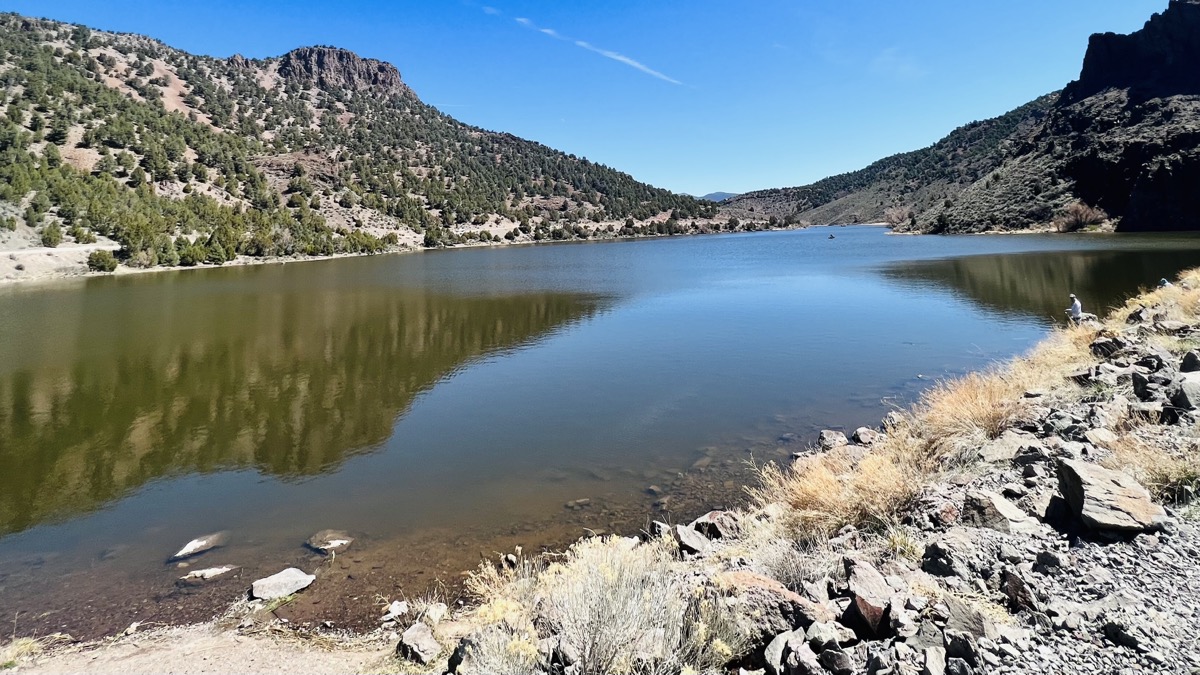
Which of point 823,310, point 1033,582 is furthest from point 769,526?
point 823,310

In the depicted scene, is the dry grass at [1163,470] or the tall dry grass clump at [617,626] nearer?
the tall dry grass clump at [617,626]

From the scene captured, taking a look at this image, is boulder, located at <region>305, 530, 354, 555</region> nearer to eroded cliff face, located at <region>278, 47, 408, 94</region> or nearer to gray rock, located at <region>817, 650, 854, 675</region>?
gray rock, located at <region>817, 650, 854, 675</region>

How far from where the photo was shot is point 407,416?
12.6 meters

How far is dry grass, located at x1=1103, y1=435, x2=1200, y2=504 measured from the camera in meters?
4.65

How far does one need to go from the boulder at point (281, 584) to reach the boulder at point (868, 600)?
5.50m

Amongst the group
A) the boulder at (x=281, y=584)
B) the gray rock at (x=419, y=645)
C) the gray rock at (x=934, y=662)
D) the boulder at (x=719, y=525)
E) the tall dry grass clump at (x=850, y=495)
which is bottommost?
the boulder at (x=281, y=584)

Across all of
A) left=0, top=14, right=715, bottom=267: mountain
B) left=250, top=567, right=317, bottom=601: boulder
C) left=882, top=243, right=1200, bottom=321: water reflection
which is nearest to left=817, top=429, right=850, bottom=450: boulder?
left=250, top=567, right=317, bottom=601: boulder

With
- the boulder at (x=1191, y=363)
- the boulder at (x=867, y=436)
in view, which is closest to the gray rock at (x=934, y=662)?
the boulder at (x=867, y=436)

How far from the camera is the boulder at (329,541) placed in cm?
732

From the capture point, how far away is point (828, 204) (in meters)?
191

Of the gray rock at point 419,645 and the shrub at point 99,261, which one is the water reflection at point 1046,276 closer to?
the gray rock at point 419,645

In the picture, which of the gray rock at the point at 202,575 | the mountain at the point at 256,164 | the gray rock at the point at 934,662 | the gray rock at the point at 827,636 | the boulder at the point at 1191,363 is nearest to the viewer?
the gray rock at the point at 934,662

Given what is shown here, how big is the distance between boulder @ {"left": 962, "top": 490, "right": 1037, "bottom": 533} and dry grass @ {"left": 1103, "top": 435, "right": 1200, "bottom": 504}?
0.98 m

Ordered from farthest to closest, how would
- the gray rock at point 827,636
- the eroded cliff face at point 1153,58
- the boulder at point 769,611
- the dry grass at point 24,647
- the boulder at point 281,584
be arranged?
the eroded cliff face at point 1153,58, the boulder at point 281,584, the dry grass at point 24,647, the boulder at point 769,611, the gray rock at point 827,636
